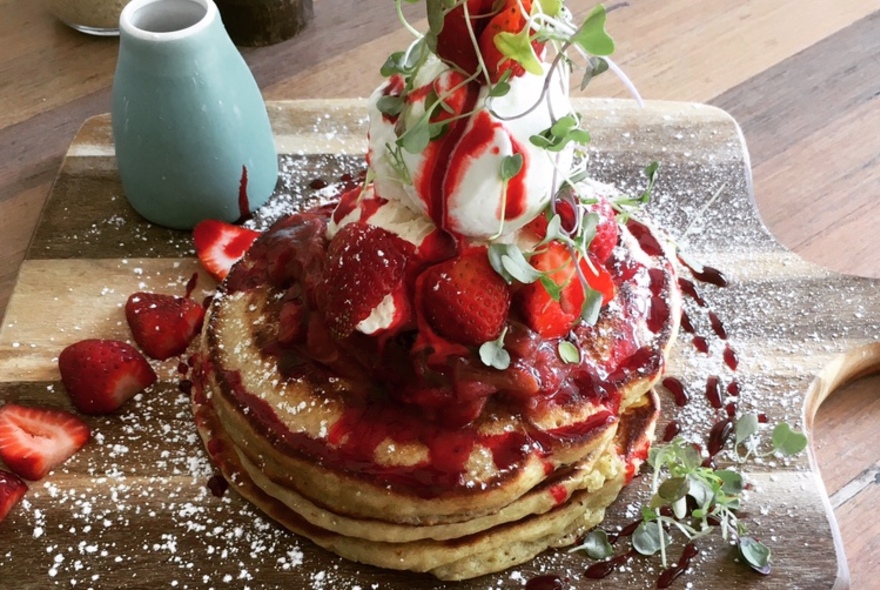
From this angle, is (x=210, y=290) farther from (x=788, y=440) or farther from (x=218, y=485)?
(x=788, y=440)

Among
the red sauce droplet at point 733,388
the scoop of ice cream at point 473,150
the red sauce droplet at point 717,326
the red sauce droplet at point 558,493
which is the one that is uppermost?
the scoop of ice cream at point 473,150

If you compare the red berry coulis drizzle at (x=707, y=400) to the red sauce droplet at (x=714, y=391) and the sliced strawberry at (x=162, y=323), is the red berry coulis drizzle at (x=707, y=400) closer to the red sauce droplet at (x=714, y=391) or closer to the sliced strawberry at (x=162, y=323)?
the red sauce droplet at (x=714, y=391)

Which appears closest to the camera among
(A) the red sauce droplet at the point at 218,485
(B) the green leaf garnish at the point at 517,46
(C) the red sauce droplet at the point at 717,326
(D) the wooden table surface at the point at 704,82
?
(B) the green leaf garnish at the point at 517,46

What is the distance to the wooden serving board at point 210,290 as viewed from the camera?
1.53 m

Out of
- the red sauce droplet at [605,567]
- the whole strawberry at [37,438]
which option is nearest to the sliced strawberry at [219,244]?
the whole strawberry at [37,438]

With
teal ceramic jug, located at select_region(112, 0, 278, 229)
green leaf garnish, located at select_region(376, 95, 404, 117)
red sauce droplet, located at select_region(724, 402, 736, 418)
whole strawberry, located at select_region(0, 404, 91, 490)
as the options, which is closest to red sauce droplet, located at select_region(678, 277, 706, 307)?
red sauce droplet, located at select_region(724, 402, 736, 418)

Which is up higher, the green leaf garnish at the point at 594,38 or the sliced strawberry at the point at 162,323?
the green leaf garnish at the point at 594,38

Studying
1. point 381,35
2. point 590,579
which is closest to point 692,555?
point 590,579

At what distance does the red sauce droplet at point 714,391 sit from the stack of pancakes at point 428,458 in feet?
0.46

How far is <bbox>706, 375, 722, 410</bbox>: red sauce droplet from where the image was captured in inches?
69.5

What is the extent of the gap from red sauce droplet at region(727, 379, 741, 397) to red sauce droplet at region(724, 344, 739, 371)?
0.12ft

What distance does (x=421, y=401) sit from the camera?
150 cm

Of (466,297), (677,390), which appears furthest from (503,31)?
(677,390)

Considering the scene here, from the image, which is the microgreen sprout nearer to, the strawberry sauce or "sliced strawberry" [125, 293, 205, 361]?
the strawberry sauce
